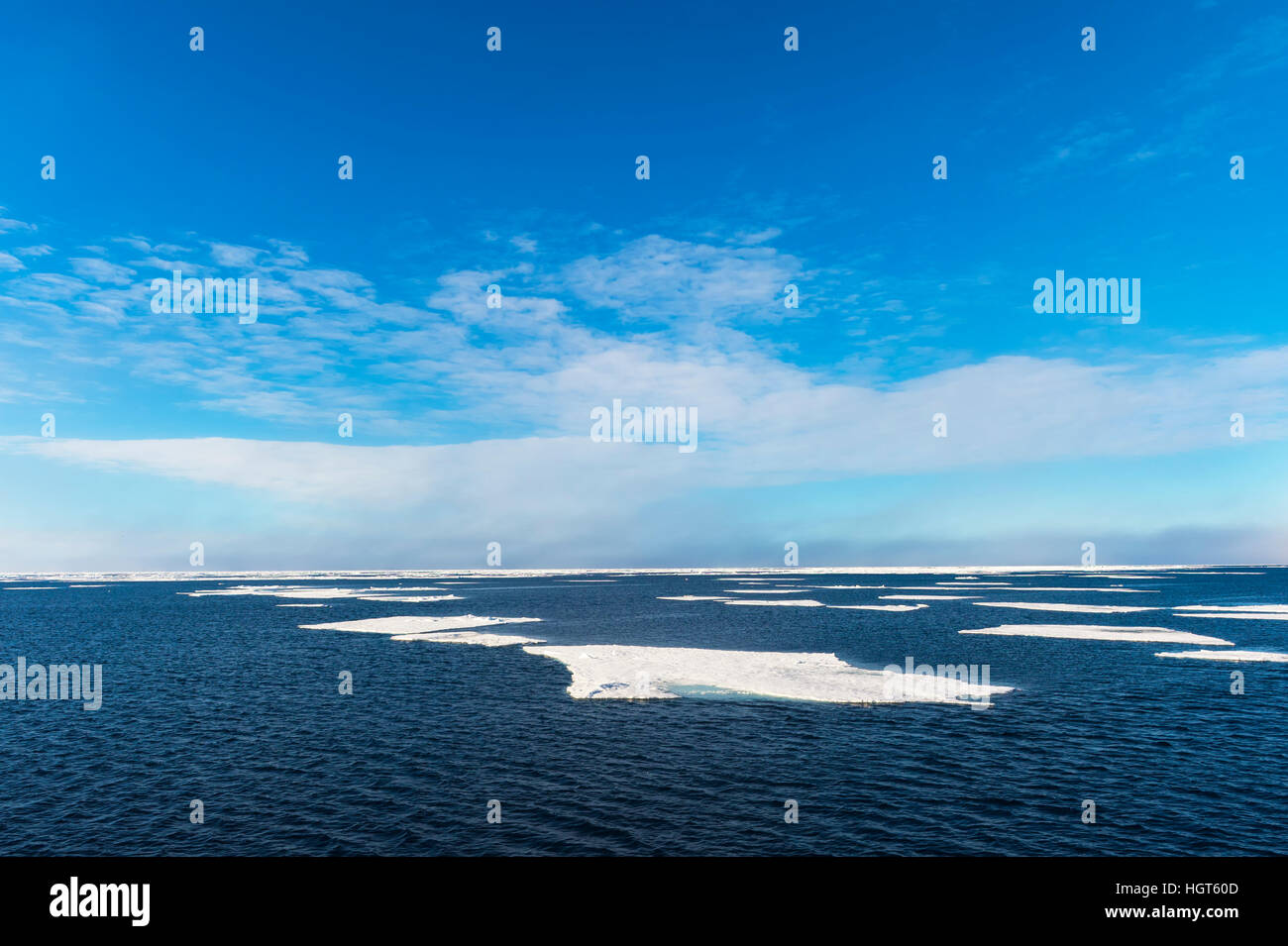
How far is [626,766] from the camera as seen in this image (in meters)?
26.2

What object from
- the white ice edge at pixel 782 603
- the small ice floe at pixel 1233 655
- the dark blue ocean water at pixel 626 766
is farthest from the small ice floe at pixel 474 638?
the white ice edge at pixel 782 603

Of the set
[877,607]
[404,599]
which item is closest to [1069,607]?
[877,607]

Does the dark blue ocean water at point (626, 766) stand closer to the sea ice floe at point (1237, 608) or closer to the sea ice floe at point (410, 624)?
the sea ice floe at point (410, 624)

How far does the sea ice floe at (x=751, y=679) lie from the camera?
121 ft

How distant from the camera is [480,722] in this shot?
3319 cm

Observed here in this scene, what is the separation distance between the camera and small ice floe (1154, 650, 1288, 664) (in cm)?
4809

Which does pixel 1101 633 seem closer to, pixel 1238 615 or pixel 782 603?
pixel 1238 615

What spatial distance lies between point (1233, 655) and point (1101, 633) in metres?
13.8

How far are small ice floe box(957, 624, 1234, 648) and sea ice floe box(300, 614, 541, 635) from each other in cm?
5229

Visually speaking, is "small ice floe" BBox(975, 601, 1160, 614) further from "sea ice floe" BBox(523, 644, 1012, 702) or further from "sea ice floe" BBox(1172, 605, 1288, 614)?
"sea ice floe" BBox(523, 644, 1012, 702)

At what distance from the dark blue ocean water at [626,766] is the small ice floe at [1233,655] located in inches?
87.0

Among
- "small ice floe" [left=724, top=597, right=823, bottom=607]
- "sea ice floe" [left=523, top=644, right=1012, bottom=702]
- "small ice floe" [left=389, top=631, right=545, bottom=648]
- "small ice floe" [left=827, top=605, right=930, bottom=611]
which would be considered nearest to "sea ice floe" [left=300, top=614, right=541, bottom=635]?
"small ice floe" [left=389, top=631, right=545, bottom=648]
